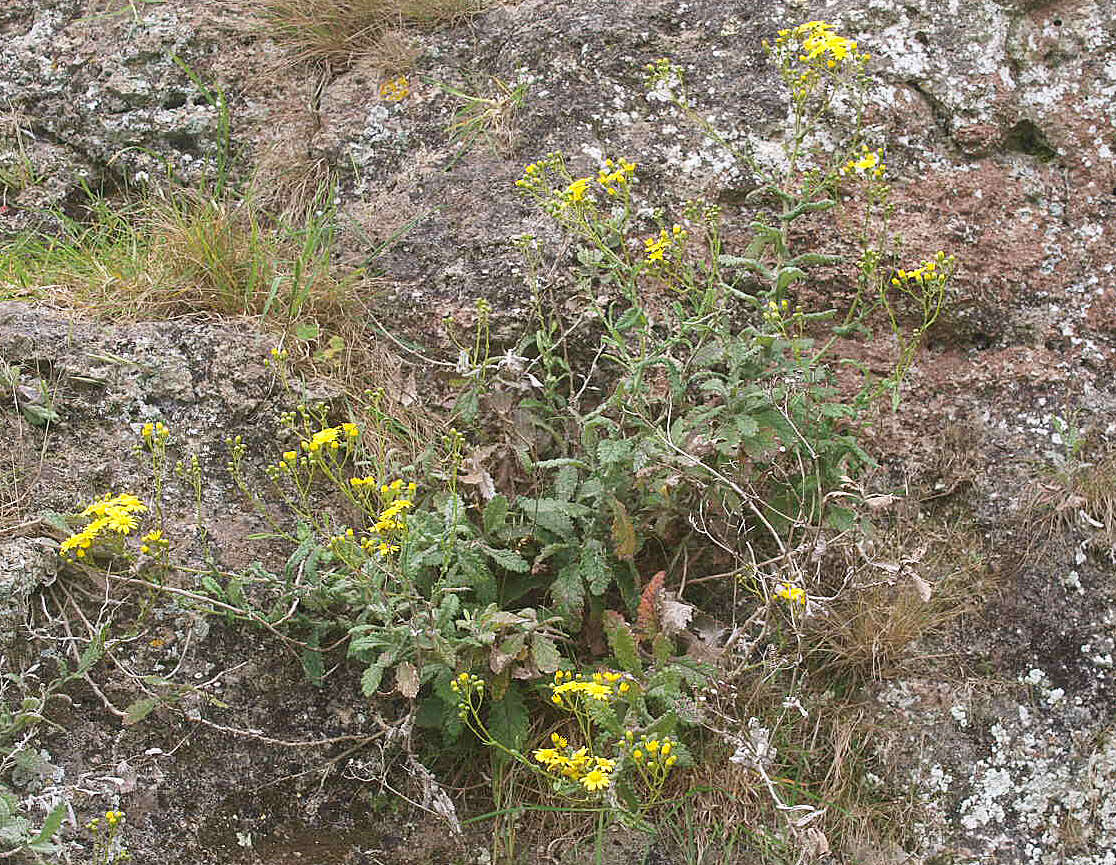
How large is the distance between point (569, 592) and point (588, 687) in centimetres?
49

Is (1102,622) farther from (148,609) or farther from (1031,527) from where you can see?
(148,609)

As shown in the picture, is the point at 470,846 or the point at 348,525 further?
the point at 348,525

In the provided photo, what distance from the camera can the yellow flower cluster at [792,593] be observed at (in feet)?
7.63

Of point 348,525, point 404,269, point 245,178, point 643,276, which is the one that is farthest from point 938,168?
point 245,178

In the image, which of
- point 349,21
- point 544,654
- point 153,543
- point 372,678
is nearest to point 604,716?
point 544,654

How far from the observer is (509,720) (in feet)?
8.34

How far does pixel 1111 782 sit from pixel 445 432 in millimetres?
1892

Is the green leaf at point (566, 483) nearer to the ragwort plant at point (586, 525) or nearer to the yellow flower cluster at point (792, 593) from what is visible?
the ragwort plant at point (586, 525)

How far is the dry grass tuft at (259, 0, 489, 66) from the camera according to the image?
12.8 feet

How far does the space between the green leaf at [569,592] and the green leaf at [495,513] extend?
20 centimetres

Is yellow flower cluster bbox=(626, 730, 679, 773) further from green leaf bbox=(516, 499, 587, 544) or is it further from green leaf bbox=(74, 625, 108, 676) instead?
green leaf bbox=(74, 625, 108, 676)

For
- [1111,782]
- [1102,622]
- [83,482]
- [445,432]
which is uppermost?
[83,482]

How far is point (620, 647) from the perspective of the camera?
8.30 feet

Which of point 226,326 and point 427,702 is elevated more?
point 226,326
